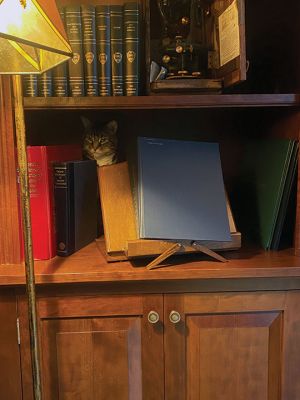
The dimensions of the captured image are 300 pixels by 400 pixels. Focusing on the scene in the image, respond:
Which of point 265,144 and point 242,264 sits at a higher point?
point 265,144

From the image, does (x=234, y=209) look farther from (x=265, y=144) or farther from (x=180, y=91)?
(x=180, y=91)

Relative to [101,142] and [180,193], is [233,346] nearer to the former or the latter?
[180,193]

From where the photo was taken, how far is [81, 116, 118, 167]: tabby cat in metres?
1.27

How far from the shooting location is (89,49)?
103cm

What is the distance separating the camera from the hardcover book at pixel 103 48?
1.03 meters

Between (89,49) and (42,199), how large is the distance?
1.25 ft

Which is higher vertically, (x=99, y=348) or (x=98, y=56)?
(x=98, y=56)

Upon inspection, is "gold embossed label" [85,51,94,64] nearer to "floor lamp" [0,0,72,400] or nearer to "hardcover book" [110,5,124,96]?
"hardcover book" [110,5,124,96]

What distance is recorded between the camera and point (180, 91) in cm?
104

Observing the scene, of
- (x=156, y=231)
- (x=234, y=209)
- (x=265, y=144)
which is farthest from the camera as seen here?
(x=234, y=209)

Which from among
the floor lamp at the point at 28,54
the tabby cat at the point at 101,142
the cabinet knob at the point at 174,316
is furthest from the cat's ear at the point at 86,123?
the cabinet knob at the point at 174,316

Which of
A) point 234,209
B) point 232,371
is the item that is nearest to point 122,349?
point 232,371

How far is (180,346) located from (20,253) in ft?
1.45

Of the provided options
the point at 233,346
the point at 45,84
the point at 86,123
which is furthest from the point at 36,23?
the point at 233,346
